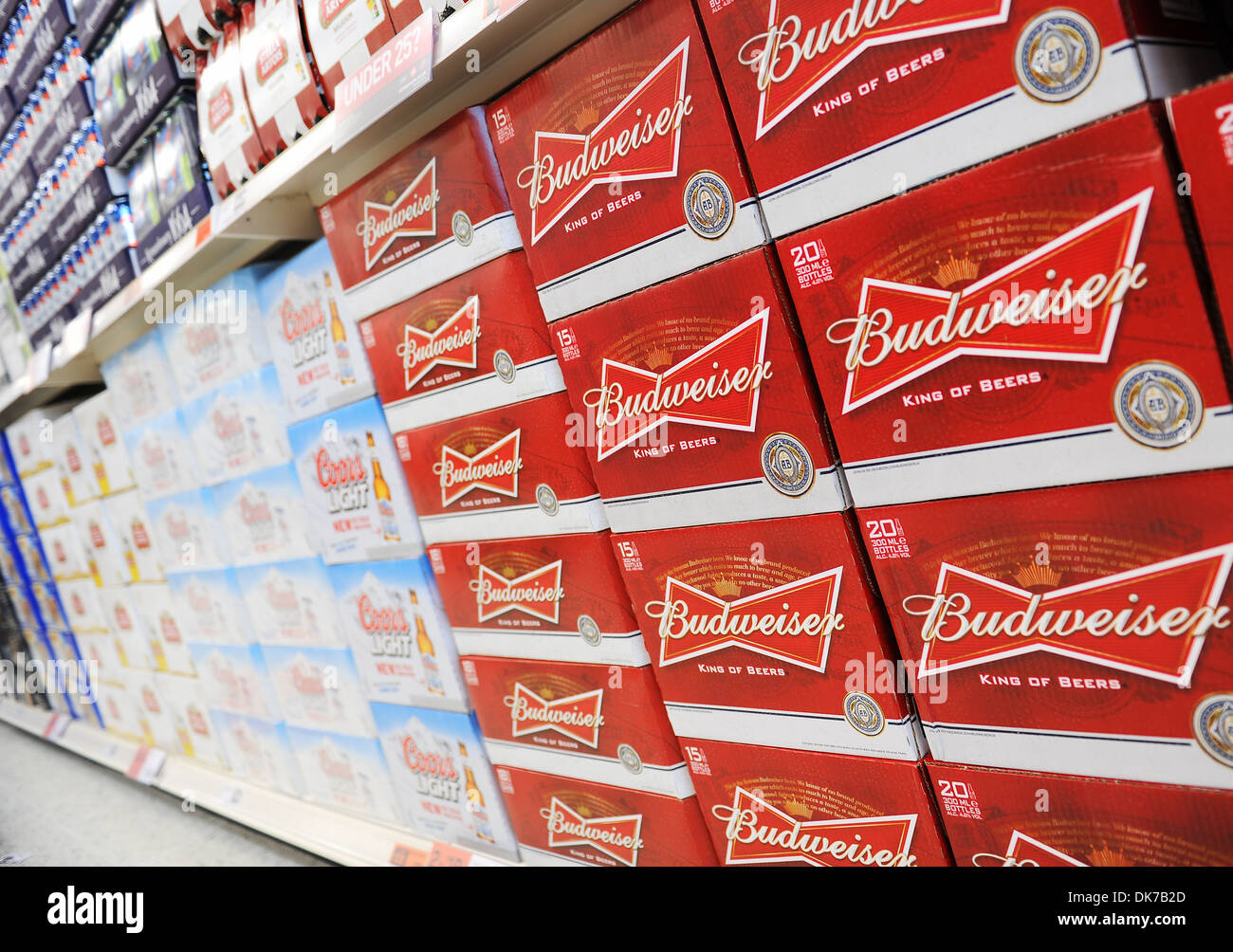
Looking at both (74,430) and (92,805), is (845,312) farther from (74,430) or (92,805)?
(92,805)

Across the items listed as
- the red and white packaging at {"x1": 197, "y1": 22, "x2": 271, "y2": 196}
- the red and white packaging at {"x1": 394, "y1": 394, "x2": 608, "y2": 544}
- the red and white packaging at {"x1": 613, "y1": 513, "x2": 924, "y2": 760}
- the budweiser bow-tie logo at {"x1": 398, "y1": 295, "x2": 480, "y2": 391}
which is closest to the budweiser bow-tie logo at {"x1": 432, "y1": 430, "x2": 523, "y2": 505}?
the red and white packaging at {"x1": 394, "y1": 394, "x2": 608, "y2": 544}

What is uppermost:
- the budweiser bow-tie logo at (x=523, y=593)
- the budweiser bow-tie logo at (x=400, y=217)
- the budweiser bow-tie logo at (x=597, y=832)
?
the budweiser bow-tie logo at (x=400, y=217)

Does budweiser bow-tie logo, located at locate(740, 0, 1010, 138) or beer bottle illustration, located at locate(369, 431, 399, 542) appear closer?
budweiser bow-tie logo, located at locate(740, 0, 1010, 138)

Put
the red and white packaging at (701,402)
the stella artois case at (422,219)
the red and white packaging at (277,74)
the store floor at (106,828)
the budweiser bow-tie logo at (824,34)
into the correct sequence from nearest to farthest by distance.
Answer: the budweiser bow-tie logo at (824,34) → the red and white packaging at (701,402) → the stella artois case at (422,219) → the red and white packaging at (277,74) → the store floor at (106,828)

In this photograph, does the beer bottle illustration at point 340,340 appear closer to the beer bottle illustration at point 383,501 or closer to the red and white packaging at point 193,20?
the beer bottle illustration at point 383,501

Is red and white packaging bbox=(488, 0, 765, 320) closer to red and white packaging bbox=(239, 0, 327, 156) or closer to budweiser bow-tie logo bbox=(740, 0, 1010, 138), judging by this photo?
budweiser bow-tie logo bbox=(740, 0, 1010, 138)

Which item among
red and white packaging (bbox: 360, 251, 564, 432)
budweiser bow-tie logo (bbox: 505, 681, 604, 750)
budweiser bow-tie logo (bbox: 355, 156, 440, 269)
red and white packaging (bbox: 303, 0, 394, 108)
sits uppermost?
red and white packaging (bbox: 303, 0, 394, 108)

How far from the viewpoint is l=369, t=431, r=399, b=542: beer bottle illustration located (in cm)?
176

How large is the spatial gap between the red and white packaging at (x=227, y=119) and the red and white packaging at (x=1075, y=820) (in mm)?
1714

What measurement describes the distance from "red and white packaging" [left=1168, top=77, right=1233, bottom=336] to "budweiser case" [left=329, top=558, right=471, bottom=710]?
1.41 metres

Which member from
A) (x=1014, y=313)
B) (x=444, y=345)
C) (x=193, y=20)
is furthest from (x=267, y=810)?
(x=1014, y=313)

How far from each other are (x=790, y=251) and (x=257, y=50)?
1.31 meters

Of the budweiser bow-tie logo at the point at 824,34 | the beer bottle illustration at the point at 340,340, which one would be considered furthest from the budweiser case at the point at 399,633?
the budweiser bow-tie logo at the point at 824,34

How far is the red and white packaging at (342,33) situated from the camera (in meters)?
1.39
